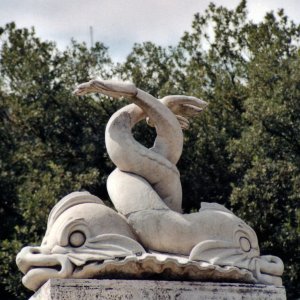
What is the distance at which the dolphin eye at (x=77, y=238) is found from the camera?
1372cm

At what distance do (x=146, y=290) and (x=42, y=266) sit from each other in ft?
3.78

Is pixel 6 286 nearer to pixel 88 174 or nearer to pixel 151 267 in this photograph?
pixel 88 174

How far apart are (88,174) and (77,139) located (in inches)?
93.9

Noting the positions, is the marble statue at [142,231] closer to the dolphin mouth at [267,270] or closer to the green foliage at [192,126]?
the dolphin mouth at [267,270]

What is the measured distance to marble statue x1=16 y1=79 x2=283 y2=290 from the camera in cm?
1357

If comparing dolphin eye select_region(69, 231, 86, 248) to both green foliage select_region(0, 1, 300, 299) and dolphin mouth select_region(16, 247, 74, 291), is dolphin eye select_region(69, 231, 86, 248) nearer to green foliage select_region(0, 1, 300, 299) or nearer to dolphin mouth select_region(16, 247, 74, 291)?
dolphin mouth select_region(16, 247, 74, 291)

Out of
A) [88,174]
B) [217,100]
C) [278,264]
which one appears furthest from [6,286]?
[278,264]

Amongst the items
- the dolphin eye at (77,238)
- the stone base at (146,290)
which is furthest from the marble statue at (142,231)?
the stone base at (146,290)

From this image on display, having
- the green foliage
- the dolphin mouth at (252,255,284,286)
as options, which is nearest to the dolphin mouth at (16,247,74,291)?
the dolphin mouth at (252,255,284,286)

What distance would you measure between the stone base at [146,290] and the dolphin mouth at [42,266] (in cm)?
11

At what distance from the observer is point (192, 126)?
26.0 metres

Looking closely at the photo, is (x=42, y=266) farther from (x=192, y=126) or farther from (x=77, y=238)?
(x=192, y=126)

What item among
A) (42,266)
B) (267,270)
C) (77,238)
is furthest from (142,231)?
(267,270)

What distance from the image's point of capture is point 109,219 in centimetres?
1390
